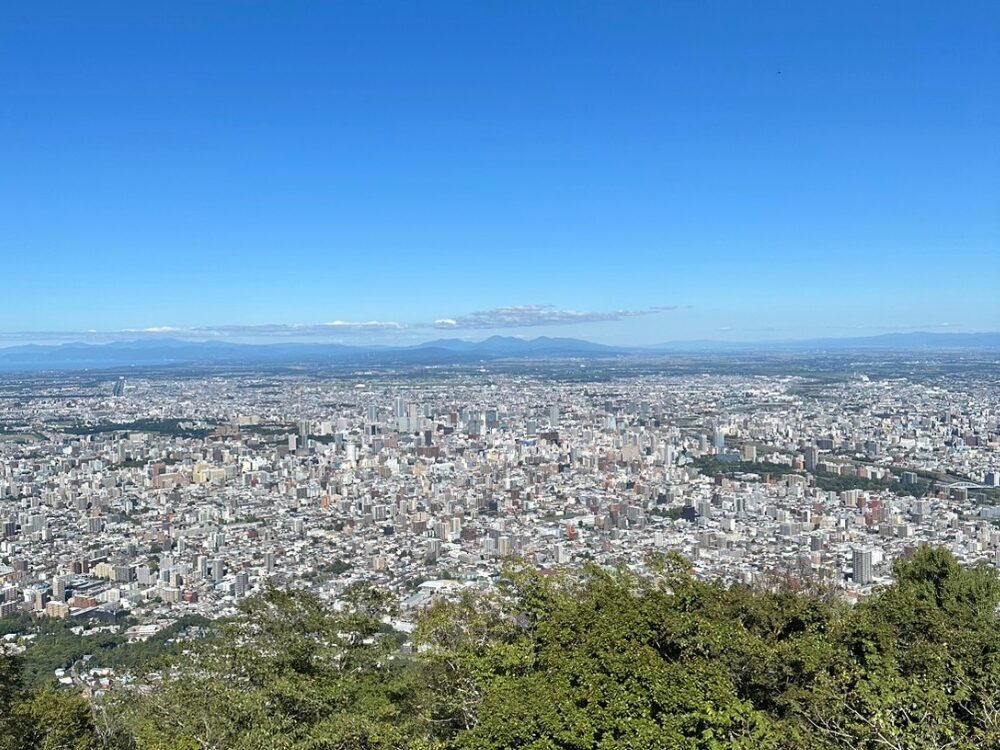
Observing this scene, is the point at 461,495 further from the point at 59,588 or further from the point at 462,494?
the point at 59,588

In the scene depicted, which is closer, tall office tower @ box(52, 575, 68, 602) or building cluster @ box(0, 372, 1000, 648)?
tall office tower @ box(52, 575, 68, 602)

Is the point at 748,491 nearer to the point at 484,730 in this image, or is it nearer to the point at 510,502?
the point at 510,502

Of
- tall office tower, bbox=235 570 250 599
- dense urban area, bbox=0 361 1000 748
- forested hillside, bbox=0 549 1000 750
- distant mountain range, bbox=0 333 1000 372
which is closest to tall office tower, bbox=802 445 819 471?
dense urban area, bbox=0 361 1000 748

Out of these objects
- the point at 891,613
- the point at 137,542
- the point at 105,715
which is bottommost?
the point at 137,542

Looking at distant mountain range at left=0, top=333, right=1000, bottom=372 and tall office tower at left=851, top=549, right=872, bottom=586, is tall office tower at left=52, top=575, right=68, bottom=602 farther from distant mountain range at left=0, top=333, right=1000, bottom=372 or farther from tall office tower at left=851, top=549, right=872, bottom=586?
distant mountain range at left=0, top=333, right=1000, bottom=372

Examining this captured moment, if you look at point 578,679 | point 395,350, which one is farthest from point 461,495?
point 395,350

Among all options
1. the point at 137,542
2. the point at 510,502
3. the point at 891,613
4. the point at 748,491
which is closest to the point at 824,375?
the point at 748,491
